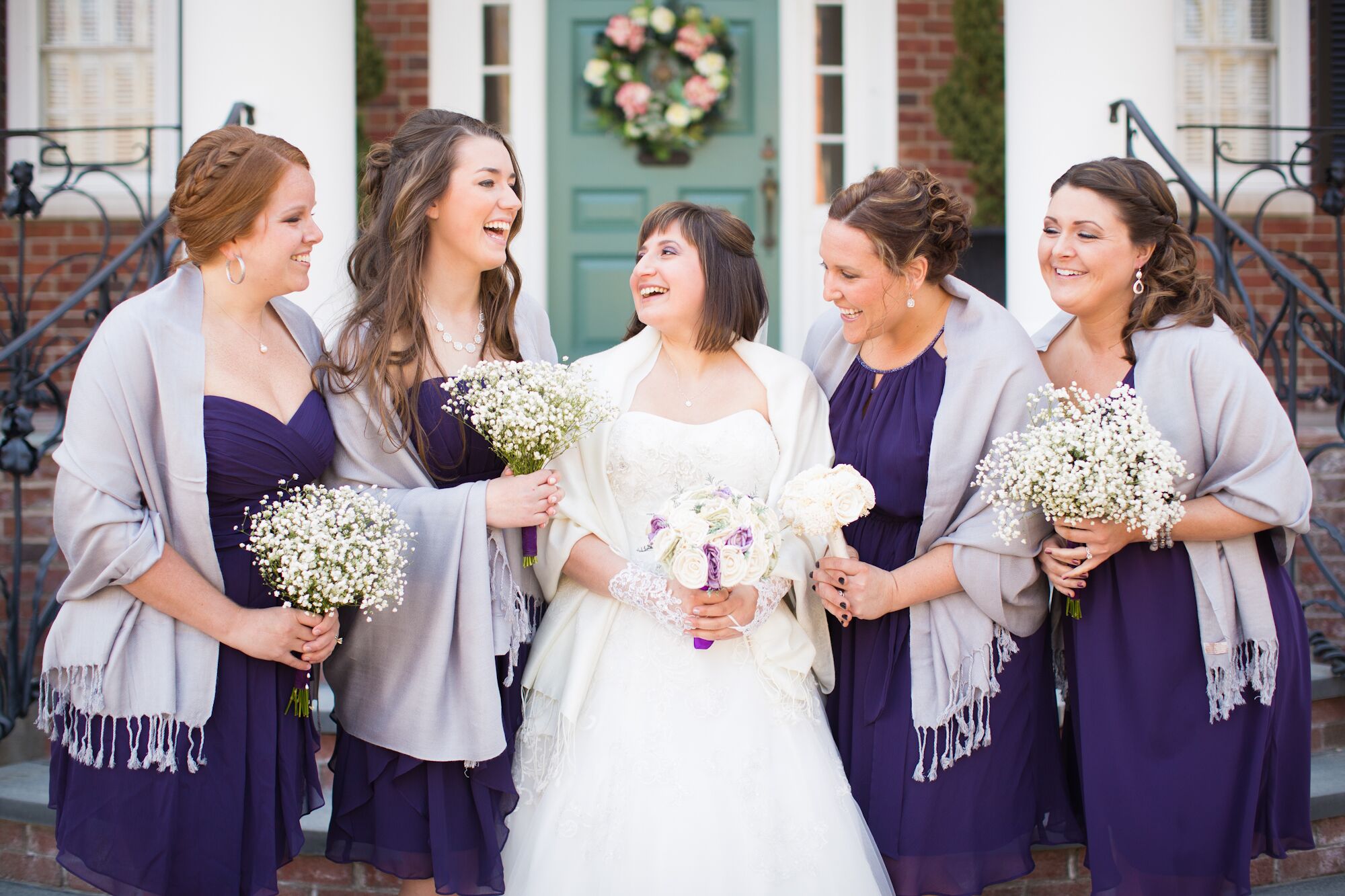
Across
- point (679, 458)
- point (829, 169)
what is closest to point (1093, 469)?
point (679, 458)

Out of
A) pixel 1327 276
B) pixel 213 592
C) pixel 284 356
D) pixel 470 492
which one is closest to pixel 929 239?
pixel 470 492

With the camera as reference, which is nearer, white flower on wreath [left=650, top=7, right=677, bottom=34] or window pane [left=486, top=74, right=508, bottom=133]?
white flower on wreath [left=650, top=7, right=677, bottom=34]

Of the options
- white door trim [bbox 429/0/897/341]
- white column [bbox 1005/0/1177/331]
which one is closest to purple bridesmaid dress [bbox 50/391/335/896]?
white column [bbox 1005/0/1177/331]

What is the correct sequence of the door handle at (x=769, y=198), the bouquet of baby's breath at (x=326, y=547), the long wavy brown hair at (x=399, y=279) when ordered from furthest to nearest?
1. the door handle at (x=769, y=198)
2. the long wavy brown hair at (x=399, y=279)
3. the bouquet of baby's breath at (x=326, y=547)

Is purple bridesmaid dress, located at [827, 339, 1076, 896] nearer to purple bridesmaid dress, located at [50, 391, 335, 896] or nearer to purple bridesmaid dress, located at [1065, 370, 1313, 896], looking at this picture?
purple bridesmaid dress, located at [1065, 370, 1313, 896]

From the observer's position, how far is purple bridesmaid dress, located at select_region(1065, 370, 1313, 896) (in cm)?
297

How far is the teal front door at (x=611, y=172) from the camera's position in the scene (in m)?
6.98

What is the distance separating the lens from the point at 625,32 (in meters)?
6.79

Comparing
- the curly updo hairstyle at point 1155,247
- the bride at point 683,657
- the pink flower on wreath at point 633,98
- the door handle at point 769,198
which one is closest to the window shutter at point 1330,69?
the door handle at point 769,198

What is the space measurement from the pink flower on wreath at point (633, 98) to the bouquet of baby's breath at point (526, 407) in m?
4.27

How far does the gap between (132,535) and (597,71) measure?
16.3ft

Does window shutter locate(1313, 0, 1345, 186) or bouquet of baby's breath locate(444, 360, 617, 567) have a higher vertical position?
window shutter locate(1313, 0, 1345, 186)

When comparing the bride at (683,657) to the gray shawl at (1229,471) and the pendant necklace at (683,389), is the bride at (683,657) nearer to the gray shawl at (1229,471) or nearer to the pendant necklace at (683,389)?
the pendant necklace at (683,389)

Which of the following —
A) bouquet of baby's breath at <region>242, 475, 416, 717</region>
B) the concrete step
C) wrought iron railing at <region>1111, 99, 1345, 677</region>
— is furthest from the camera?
wrought iron railing at <region>1111, 99, 1345, 677</region>
